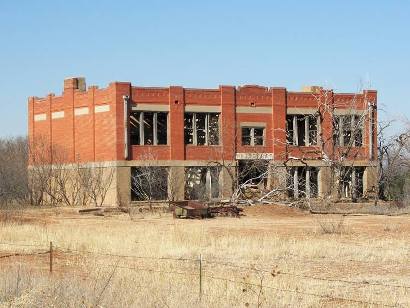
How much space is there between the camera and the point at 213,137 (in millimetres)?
51281

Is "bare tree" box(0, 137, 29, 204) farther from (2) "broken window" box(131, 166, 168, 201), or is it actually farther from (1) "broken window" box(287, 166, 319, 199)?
(1) "broken window" box(287, 166, 319, 199)

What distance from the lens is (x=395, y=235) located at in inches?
1125

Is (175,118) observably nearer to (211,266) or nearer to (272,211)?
(272,211)

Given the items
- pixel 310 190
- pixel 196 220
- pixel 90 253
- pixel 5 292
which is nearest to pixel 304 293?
pixel 5 292

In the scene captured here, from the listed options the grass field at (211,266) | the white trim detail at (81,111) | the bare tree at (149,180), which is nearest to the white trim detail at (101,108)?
the white trim detail at (81,111)

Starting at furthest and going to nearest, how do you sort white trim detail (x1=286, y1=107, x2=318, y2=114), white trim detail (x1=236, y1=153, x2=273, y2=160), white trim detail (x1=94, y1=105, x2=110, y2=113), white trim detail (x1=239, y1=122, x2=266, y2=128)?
white trim detail (x1=286, y1=107, x2=318, y2=114) → white trim detail (x1=239, y1=122, x2=266, y2=128) → white trim detail (x1=236, y1=153, x2=273, y2=160) → white trim detail (x1=94, y1=105, x2=110, y2=113)

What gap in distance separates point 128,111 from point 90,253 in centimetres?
2866

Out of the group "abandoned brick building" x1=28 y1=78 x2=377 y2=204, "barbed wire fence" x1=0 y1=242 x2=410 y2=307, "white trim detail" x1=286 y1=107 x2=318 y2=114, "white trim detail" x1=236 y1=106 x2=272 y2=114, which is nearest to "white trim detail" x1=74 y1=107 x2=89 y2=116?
"abandoned brick building" x1=28 y1=78 x2=377 y2=204

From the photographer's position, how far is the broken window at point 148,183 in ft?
159

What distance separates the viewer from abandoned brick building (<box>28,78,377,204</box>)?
Answer: 161ft

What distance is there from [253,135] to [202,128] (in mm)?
3777

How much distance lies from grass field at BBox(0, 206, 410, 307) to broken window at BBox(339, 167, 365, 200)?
17756 mm

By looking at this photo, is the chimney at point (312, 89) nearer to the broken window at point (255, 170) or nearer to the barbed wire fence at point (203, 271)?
the broken window at point (255, 170)

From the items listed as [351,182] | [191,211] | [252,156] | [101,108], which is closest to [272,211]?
[191,211]
